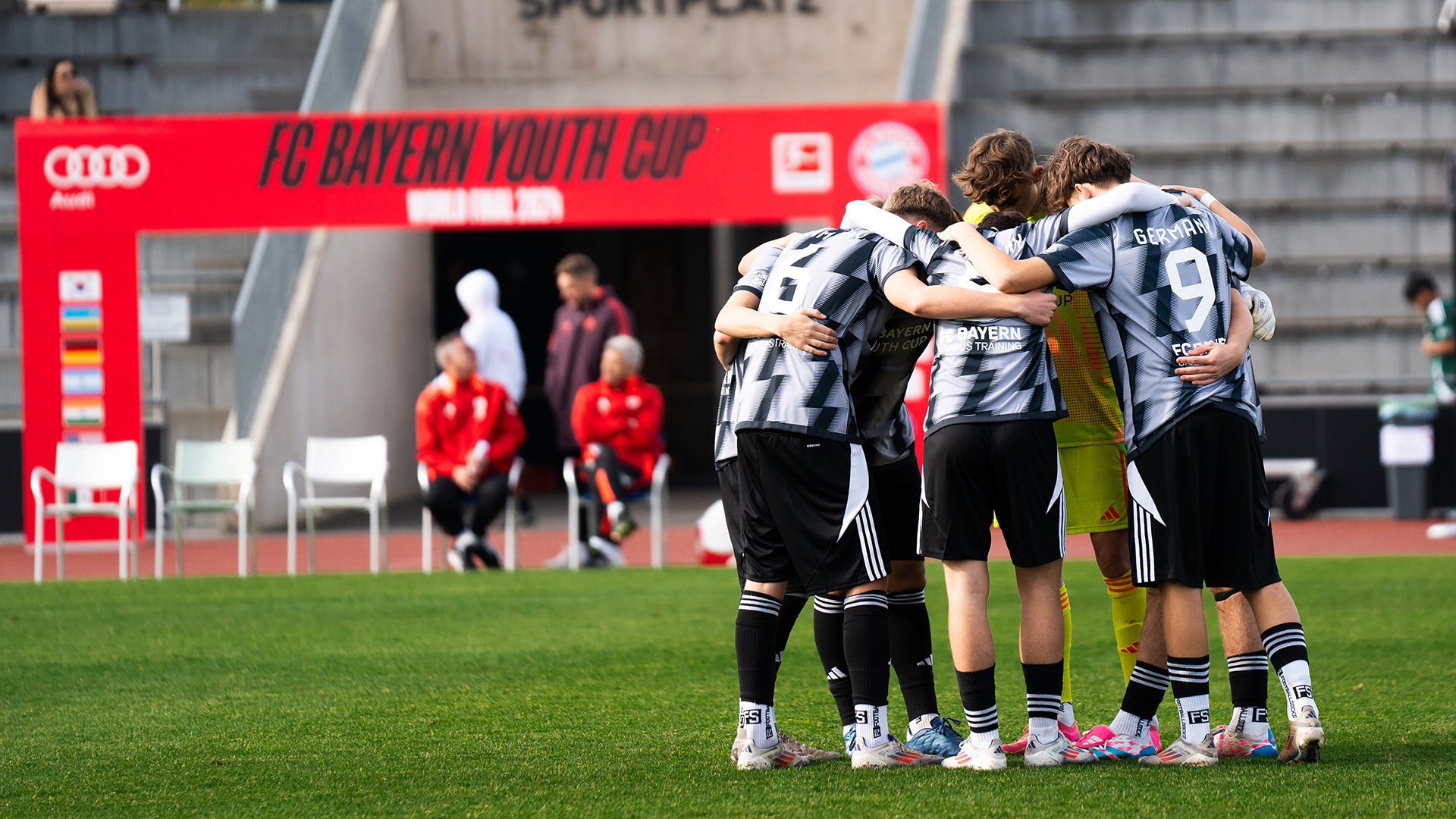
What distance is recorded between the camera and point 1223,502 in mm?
3908

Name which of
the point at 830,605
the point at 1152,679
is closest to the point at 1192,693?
the point at 1152,679

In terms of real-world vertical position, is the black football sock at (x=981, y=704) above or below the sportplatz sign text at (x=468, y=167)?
below

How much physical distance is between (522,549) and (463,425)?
6.63ft

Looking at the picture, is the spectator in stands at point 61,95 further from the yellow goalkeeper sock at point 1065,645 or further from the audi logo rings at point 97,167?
the yellow goalkeeper sock at point 1065,645

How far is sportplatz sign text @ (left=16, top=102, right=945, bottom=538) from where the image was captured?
33.4 feet

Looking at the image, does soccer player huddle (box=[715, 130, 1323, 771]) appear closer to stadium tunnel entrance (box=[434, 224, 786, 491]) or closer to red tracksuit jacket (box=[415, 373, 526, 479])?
red tracksuit jacket (box=[415, 373, 526, 479])

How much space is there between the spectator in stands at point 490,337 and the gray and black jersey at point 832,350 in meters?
7.66

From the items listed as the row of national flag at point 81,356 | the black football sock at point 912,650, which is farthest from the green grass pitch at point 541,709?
the row of national flag at point 81,356

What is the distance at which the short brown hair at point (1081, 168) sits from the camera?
3.98 metres

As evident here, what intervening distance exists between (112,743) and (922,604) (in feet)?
8.16

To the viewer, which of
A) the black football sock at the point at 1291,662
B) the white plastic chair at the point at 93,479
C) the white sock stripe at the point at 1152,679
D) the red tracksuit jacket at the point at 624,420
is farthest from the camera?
the red tracksuit jacket at the point at 624,420

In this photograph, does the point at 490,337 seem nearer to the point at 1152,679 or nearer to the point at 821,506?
the point at 821,506

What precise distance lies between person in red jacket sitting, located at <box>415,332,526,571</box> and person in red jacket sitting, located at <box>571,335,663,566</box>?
0.46 metres

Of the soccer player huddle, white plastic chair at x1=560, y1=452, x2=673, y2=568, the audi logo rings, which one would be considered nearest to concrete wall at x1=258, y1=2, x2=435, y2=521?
the audi logo rings
